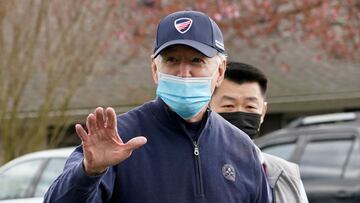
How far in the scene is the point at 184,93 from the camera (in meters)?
3.74

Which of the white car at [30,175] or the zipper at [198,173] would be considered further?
the white car at [30,175]

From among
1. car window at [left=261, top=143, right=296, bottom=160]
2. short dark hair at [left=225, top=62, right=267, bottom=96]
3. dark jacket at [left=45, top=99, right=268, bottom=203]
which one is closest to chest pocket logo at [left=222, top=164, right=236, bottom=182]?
dark jacket at [left=45, top=99, right=268, bottom=203]

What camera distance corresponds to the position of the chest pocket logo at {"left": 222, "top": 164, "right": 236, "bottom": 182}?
12.7 feet

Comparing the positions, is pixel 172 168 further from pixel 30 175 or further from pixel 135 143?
pixel 30 175

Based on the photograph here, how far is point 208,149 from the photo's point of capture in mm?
3881

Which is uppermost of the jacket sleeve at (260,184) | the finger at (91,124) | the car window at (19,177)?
the finger at (91,124)

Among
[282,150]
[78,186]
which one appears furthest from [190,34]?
[282,150]

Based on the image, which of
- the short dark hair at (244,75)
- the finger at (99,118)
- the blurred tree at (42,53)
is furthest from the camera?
the blurred tree at (42,53)

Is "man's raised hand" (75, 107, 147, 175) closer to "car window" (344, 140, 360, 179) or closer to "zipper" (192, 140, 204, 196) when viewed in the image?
"zipper" (192, 140, 204, 196)

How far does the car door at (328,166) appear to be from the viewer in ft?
37.1

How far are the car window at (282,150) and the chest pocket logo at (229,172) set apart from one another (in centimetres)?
813

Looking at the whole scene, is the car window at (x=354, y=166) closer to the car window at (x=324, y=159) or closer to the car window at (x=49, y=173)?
the car window at (x=324, y=159)

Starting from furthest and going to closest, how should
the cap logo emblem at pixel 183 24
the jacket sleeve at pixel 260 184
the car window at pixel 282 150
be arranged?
the car window at pixel 282 150 → the jacket sleeve at pixel 260 184 → the cap logo emblem at pixel 183 24

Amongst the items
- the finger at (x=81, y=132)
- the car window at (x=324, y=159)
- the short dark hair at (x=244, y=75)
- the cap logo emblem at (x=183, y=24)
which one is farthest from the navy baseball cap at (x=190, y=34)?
the car window at (x=324, y=159)
